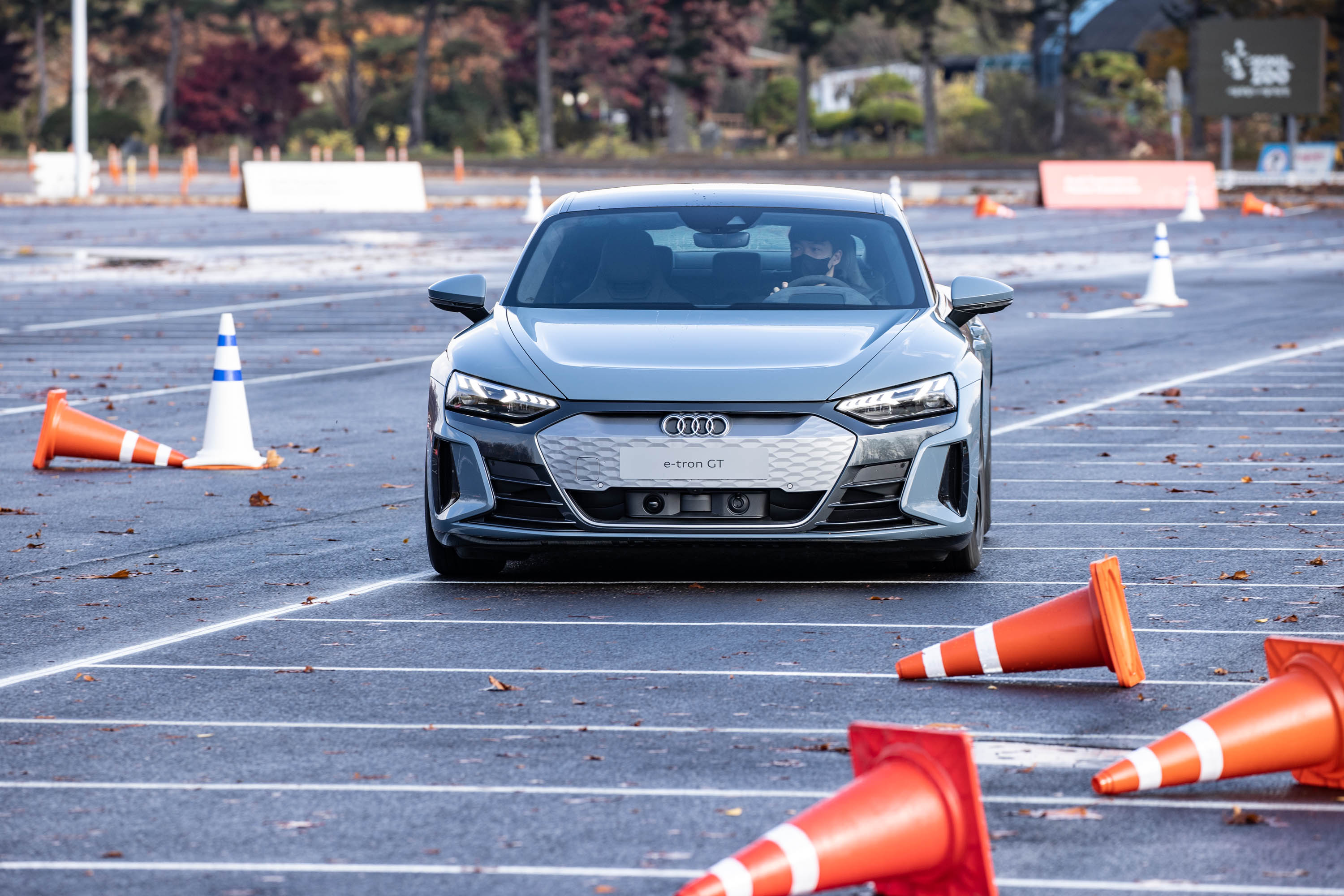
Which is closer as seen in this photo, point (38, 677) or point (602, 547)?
point (38, 677)

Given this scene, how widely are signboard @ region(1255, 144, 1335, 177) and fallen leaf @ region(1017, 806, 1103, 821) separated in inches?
1926

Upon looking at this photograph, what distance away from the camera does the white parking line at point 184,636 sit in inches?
246

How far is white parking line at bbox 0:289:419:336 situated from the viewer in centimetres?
1909

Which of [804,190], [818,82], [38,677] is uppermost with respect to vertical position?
[818,82]

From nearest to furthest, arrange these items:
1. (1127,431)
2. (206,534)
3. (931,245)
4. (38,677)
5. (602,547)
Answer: (38,677)
(602,547)
(206,534)
(1127,431)
(931,245)

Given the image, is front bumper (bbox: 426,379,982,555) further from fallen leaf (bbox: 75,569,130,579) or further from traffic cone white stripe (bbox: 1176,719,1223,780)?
traffic cone white stripe (bbox: 1176,719,1223,780)

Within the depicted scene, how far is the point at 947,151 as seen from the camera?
235 feet

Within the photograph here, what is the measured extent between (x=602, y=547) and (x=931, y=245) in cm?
2360

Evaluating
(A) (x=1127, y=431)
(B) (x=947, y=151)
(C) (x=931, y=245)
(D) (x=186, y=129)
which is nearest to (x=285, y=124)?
(D) (x=186, y=129)

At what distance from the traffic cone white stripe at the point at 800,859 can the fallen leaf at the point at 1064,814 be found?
922mm

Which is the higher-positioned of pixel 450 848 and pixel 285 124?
pixel 285 124

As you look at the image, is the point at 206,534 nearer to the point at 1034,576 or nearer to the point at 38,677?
the point at 38,677

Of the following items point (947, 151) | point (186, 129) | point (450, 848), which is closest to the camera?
point (450, 848)

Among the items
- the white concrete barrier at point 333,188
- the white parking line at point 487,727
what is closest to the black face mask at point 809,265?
the white parking line at point 487,727
